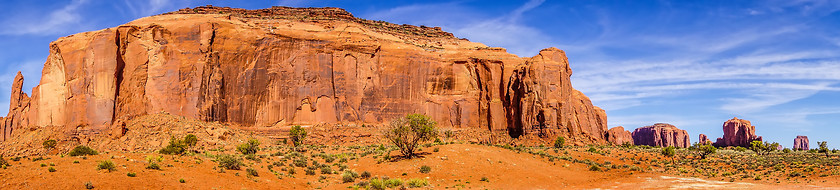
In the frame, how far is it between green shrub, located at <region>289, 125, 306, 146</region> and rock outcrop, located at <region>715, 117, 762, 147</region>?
341 feet

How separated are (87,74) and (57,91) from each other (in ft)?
18.8

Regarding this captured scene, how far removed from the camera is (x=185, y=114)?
5862 cm

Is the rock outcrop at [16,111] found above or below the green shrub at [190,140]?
above

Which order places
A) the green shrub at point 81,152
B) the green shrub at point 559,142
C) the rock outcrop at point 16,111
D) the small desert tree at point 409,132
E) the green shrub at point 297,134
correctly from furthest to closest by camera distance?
the rock outcrop at point 16,111 → the green shrub at point 559,142 → the green shrub at point 297,134 → the small desert tree at point 409,132 → the green shrub at point 81,152

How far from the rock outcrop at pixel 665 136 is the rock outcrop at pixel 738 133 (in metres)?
13.1

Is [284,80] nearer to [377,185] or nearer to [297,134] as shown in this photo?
[297,134]

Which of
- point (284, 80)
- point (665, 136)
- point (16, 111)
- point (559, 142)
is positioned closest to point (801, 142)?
point (665, 136)

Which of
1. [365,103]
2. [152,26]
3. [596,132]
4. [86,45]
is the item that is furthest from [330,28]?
[596,132]

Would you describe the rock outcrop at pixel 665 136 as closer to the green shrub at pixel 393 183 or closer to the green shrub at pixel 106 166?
the green shrub at pixel 393 183

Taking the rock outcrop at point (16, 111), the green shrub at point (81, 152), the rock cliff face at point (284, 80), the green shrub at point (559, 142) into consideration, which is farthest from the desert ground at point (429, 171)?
the rock outcrop at point (16, 111)

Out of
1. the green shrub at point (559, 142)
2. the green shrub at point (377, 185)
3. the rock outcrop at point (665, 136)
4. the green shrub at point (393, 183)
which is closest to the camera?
the green shrub at point (377, 185)

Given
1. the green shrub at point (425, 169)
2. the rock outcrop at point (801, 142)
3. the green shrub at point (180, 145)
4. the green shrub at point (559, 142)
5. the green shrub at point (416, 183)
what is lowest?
the rock outcrop at point (801, 142)

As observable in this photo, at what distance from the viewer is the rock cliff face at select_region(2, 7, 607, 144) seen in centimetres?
5950

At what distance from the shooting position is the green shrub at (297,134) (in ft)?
191
